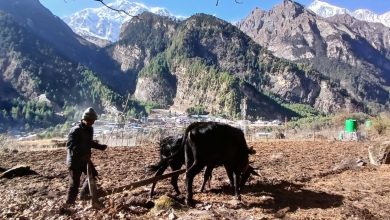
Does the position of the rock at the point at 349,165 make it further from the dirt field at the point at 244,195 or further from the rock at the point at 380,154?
the rock at the point at 380,154

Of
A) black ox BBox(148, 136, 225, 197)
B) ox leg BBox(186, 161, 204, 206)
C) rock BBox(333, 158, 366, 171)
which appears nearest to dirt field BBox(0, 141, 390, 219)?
rock BBox(333, 158, 366, 171)

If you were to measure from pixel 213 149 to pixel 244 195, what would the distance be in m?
1.33

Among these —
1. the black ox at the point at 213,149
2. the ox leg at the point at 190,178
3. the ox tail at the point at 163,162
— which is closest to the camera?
the ox leg at the point at 190,178

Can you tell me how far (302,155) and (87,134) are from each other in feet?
39.5

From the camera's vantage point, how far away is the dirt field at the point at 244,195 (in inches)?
311

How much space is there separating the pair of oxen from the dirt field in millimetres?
467

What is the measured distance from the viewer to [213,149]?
369 inches

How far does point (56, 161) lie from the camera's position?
1784 centimetres

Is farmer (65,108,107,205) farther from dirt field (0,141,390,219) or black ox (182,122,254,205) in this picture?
black ox (182,122,254,205)

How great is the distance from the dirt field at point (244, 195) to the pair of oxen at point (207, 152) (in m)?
0.47

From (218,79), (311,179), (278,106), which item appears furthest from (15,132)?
(311,179)

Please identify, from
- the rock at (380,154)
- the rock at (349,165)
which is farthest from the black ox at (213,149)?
the rock at (380,154)

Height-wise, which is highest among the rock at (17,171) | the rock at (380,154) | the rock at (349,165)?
the rock at (380,154)

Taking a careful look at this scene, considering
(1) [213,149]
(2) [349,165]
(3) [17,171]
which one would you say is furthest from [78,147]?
(2) [349,165]
